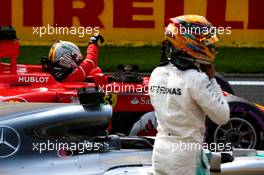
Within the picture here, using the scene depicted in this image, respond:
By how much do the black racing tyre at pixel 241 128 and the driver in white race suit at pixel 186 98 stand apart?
2.93 meters

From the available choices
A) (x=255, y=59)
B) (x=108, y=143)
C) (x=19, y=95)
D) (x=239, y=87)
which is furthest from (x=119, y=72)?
(x=255, y=59)

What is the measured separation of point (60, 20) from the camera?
15.2 meters

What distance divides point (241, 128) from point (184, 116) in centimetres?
323

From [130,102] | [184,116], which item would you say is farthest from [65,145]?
[130,102]

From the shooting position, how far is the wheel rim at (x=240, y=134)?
6.99m

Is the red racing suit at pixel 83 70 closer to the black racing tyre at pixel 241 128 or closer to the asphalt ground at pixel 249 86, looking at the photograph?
the black racing tyre at pixel 241 128

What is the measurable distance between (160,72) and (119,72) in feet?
10.8

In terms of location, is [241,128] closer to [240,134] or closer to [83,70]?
[240,134]

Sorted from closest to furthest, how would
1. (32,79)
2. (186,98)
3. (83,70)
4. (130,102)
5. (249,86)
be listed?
1. (186,98)
2. (130,102)
3. (32,79)
4. (83,70)
5. (249,86)

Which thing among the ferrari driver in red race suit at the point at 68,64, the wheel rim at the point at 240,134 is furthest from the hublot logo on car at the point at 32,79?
the wheel rim at the point at 240,134

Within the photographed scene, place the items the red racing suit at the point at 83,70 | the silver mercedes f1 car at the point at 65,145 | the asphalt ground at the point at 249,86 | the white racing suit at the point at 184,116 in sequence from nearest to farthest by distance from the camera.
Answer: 1. the white racing suit at the point at 184,116
2. the silver mercedes f1 car at the point at 65,145
3. the red racing suit at the point at 83,70
4. the asphalt ground at the point at 249,86

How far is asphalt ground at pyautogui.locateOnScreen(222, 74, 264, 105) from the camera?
11.2 metres

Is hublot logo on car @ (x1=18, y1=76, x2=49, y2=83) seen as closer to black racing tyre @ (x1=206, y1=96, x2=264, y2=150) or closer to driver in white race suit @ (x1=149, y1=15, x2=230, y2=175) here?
black racing tyre @ (x1=206, y1=96, x2=264, y2=150)

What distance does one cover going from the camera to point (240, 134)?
7.03 m
